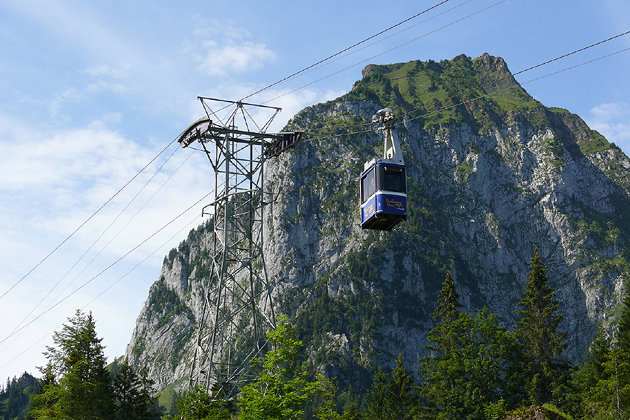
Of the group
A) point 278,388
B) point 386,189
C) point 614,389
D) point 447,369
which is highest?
point 386,189

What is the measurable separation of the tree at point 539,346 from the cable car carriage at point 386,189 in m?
45.0

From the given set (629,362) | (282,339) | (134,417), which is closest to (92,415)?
(134,417)

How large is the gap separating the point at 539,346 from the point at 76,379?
51154mm

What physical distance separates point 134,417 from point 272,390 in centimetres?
5067

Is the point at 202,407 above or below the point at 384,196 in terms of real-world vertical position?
below

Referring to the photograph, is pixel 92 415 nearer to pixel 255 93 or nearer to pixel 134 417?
pixel 134 417

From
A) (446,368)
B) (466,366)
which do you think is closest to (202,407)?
(446,368)

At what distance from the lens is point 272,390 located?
117ft

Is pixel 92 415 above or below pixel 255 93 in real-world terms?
below

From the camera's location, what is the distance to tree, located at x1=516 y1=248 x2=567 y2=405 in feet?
249

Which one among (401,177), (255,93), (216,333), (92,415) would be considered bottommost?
(92,415)

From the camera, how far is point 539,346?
259ft

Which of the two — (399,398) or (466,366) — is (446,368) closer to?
(466,366)

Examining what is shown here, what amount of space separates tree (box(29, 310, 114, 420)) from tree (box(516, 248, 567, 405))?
45105 millimetres
